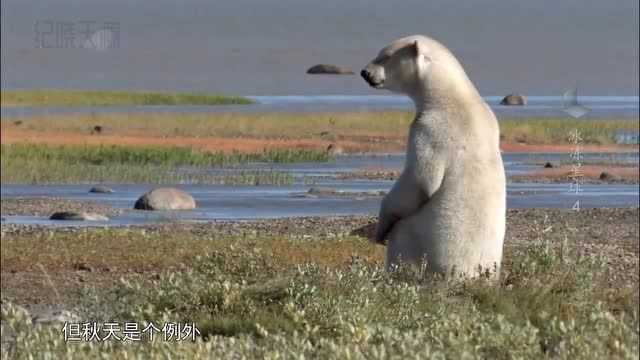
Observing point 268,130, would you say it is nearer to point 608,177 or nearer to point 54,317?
point 608,177

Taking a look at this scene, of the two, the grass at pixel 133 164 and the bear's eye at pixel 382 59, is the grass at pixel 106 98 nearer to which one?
the grass at pixel 133 164

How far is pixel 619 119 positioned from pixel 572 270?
3428 cm

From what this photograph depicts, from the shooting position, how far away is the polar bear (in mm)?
11711

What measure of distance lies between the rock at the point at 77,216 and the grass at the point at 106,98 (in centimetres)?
3524

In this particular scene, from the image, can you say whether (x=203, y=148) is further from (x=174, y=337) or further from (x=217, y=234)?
(x=174, y=337)

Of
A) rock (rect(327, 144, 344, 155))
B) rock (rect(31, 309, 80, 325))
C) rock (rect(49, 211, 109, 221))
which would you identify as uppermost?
rock (rect(31, 309, 80, 325))

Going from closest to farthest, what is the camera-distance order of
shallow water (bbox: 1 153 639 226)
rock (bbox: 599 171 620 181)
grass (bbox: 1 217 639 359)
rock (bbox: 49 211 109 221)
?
grass (bbox: 1 217 639 359) < rock (bbox: 49 211 109 221) < shallow water (bbox: 1 153 639 226) < rock (bbox: 599 171 620 181)

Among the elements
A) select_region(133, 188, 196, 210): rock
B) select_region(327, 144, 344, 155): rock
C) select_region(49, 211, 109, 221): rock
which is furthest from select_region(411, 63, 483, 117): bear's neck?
select_region(327, 144, 344, 155): rock

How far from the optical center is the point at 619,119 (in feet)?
152

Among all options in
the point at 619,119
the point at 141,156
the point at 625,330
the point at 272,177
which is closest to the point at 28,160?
the point at 141,156

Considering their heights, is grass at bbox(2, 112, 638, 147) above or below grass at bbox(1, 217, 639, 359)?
below

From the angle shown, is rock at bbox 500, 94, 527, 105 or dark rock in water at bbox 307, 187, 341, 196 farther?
rock at bbox 500, 94, 527, 105

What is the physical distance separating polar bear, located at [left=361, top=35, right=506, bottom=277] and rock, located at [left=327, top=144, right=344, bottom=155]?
24.3 m

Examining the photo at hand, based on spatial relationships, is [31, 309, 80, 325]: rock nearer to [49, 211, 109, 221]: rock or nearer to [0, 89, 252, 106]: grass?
[49, 211, 109, 221]: rock
